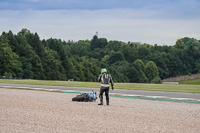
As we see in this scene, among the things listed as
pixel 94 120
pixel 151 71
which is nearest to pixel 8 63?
pixel 94 120

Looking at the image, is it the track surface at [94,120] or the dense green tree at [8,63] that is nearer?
the track surface at [94,120]

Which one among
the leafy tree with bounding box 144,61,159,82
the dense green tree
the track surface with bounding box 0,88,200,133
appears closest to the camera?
the track surface with bounding box 0,88,200,133

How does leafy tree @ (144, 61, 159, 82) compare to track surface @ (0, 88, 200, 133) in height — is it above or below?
above

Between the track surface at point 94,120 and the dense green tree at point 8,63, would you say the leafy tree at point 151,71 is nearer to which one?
the dense green tree at point 8,63

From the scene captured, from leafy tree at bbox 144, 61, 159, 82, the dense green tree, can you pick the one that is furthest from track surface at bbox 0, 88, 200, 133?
leafy tree at bbox 144, 61, 159, 82

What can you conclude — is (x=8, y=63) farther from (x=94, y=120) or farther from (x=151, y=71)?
(x=151, y=71)

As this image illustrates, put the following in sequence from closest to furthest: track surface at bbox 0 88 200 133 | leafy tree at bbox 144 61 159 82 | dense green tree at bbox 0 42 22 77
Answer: track surface at bbox 0 88 200 133, dense green tree at bbox 0 42 22 77, leafy tree at bbox 144 61 159 82

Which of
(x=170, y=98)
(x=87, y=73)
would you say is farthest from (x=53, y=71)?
(x=170, y=98)

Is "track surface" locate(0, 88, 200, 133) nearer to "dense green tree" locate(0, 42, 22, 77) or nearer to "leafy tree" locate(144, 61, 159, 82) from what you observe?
"dense green tree" locate(0, 42, 22, 77)

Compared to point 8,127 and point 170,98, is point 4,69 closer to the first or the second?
point 170,98

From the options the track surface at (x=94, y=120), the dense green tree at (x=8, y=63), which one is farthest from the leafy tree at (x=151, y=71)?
the track surface at (x=94, y=120)

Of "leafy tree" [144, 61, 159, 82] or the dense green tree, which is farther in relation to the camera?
"leafy tree" [144, 61, 159, 82]

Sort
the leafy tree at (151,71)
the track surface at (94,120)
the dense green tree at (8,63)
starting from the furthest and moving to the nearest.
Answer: the leafy tree at (151,71), the dense green tree at (8,63), the track surface at (94,120)

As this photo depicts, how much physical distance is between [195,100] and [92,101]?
6032 millimetres
